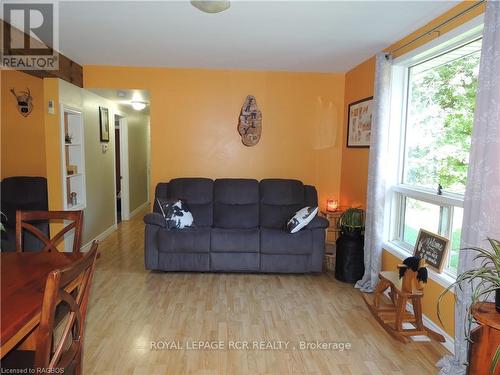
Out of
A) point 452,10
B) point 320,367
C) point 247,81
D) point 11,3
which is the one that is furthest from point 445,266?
point 11,3

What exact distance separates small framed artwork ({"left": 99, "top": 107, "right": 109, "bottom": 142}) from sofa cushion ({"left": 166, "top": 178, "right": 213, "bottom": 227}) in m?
1.74

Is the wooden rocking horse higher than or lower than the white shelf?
lower

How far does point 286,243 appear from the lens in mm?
3830

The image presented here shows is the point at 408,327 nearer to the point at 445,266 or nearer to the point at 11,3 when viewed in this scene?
the point at 445,266

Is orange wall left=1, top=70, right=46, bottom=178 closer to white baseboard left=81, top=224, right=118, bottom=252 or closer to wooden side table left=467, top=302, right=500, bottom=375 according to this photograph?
white baseboard left=81, top=224, right=118, bottom=252

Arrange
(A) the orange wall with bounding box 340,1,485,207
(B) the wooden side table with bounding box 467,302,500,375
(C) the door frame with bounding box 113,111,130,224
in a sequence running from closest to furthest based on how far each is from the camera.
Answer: (B) the wooden side table with bounding box 467,302,500,375 < (A) the orange wall with bounding box 340,1,485,207 < (C) the door frame with bounding box 113,111,130,224

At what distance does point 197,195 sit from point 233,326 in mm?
1885

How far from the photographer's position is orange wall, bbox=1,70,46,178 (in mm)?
4148

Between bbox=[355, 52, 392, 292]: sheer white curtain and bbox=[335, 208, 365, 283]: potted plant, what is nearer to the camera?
bbox=[355, 52, 392, 292]: sheer white curtain

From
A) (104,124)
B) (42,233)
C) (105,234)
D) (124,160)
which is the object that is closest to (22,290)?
(42,233)

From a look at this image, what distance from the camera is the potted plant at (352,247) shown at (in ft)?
12.1

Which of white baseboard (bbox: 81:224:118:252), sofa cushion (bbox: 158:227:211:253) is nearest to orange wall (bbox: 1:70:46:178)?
white baseboard (bbox: 81:224:118:252)

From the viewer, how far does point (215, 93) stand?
4609 millimetres

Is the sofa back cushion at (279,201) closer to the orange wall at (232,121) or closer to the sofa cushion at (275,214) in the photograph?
the sofa cushion at (275,214)
